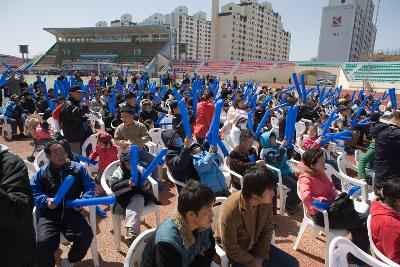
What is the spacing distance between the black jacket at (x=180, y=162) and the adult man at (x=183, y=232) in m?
1.31

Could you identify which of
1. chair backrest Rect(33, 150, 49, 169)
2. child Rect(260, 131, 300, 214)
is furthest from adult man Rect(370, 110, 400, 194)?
chair backrest Rect(33, 150, 49, 169)

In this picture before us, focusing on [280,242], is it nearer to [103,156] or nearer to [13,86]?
[103,156]

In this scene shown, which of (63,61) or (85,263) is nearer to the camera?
(85,263)

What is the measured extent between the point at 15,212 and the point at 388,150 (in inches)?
148

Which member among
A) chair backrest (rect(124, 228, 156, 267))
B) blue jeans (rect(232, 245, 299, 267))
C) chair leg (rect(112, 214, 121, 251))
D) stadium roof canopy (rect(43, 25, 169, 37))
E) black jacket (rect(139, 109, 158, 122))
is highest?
stadium roof canopy (rect(43, 25, 169, 37))

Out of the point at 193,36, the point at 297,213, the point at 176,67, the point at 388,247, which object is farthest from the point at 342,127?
the point at 193,36

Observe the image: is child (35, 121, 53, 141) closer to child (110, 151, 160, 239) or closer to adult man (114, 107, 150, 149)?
adult man (114, 107, 150, 149)

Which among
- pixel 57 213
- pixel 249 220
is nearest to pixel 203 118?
pixel 57 213

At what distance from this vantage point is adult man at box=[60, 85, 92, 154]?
4457mm

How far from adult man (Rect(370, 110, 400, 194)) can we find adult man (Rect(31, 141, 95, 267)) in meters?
3.28

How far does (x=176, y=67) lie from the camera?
45.6 m

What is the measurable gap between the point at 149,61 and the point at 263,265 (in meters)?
48.0

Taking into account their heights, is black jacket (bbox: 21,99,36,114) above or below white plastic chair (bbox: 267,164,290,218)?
above

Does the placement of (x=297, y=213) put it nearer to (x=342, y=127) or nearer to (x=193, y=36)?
(x=342, y=127)
